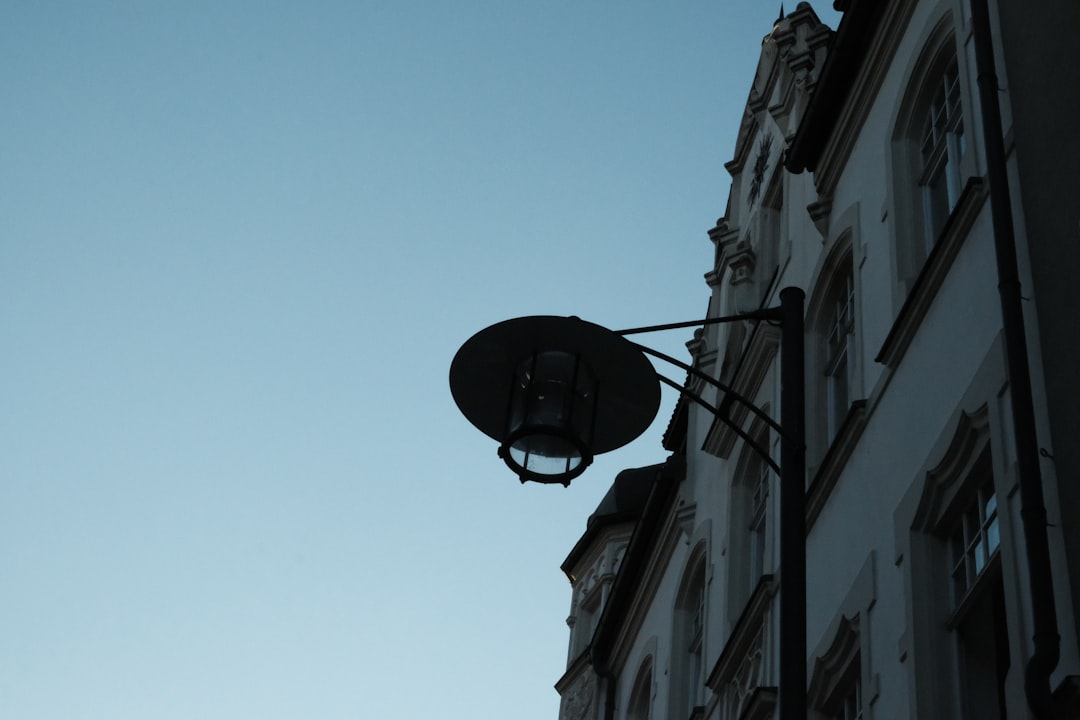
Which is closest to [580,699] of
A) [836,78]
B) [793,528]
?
[836,78]

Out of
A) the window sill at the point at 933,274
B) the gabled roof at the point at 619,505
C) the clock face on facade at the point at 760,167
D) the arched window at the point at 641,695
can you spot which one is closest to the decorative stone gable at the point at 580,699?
the arched window at the point at 641,695

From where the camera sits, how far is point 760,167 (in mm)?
21844

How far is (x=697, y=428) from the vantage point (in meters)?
22.0

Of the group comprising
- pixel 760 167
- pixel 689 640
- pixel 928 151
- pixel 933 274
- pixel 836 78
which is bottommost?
pixel 933 274

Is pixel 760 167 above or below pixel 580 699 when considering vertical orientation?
above

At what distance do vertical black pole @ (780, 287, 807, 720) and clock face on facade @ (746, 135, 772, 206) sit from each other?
11.5 meters

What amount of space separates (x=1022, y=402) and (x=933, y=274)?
9.79 feet

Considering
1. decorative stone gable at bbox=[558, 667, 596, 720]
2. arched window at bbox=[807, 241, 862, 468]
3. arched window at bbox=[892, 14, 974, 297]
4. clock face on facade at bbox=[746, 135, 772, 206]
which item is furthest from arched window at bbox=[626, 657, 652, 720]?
arched window at bbox=[892, 14, 974, 297]

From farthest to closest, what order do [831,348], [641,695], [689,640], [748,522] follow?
[641,695]
[689,640]
[748,522]
[831,348]

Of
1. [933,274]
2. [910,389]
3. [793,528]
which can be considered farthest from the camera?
[910,389]

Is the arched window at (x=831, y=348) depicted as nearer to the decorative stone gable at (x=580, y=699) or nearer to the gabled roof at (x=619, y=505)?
the decorative stone gable at (x=580, y=699)

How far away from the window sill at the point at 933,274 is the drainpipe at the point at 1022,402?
48 cm

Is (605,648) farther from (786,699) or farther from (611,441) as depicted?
(786,699)

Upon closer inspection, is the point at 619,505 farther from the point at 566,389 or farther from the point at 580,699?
the point at 566,389
